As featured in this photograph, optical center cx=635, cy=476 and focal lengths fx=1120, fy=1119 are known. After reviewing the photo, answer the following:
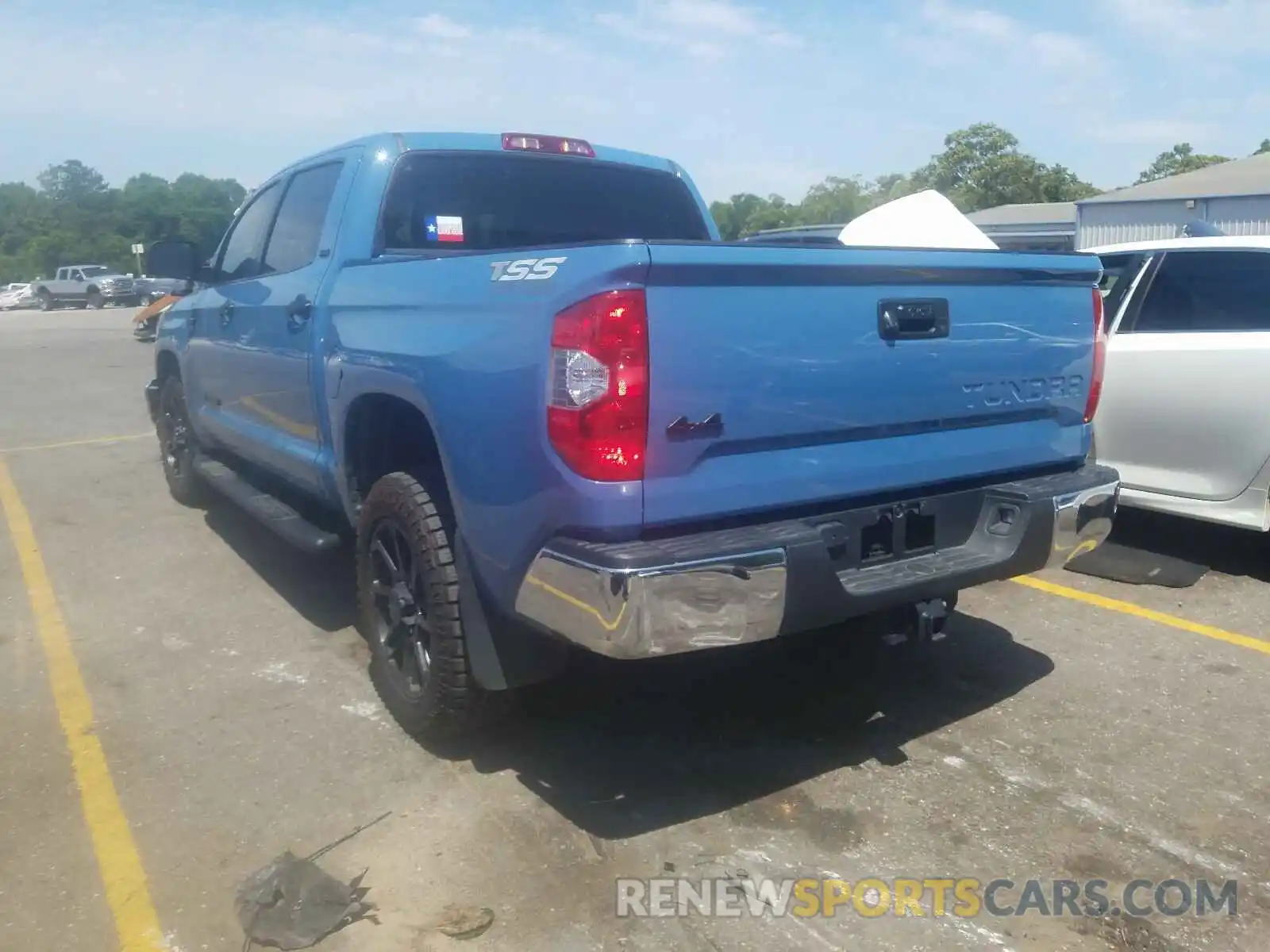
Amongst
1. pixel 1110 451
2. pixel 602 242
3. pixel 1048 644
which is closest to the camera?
pixel 602 242

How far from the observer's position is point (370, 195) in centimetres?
428

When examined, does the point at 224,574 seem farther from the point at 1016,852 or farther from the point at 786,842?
the point at 1016,852

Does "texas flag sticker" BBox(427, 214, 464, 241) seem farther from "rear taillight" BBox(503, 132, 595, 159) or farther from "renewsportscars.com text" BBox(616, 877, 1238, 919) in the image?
"renewsportscars.com text" BBox(616, 877, 1238, 919)

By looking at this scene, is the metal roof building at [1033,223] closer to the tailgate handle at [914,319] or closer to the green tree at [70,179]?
the tailgate handle at [914,319]

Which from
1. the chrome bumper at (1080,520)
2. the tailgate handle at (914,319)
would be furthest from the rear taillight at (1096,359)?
the tailgate handle at (914,319)

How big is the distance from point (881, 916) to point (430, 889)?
3.86 ft

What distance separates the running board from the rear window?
119 centimetres

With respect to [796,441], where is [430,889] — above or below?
below

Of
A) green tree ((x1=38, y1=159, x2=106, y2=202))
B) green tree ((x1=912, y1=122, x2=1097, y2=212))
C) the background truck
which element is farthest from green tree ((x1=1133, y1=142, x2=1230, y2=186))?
green tree ((x1=38, y1=159, x2=106, y2=202))

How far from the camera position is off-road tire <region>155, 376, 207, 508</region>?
7.05m

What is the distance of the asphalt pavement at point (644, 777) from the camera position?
2.86 metres

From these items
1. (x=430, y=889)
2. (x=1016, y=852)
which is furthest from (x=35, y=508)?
(x=1016, y=852)

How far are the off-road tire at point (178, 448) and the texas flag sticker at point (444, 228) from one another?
10.4 feet

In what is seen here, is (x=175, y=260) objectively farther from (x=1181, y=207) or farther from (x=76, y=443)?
(x=1181, y=207)
